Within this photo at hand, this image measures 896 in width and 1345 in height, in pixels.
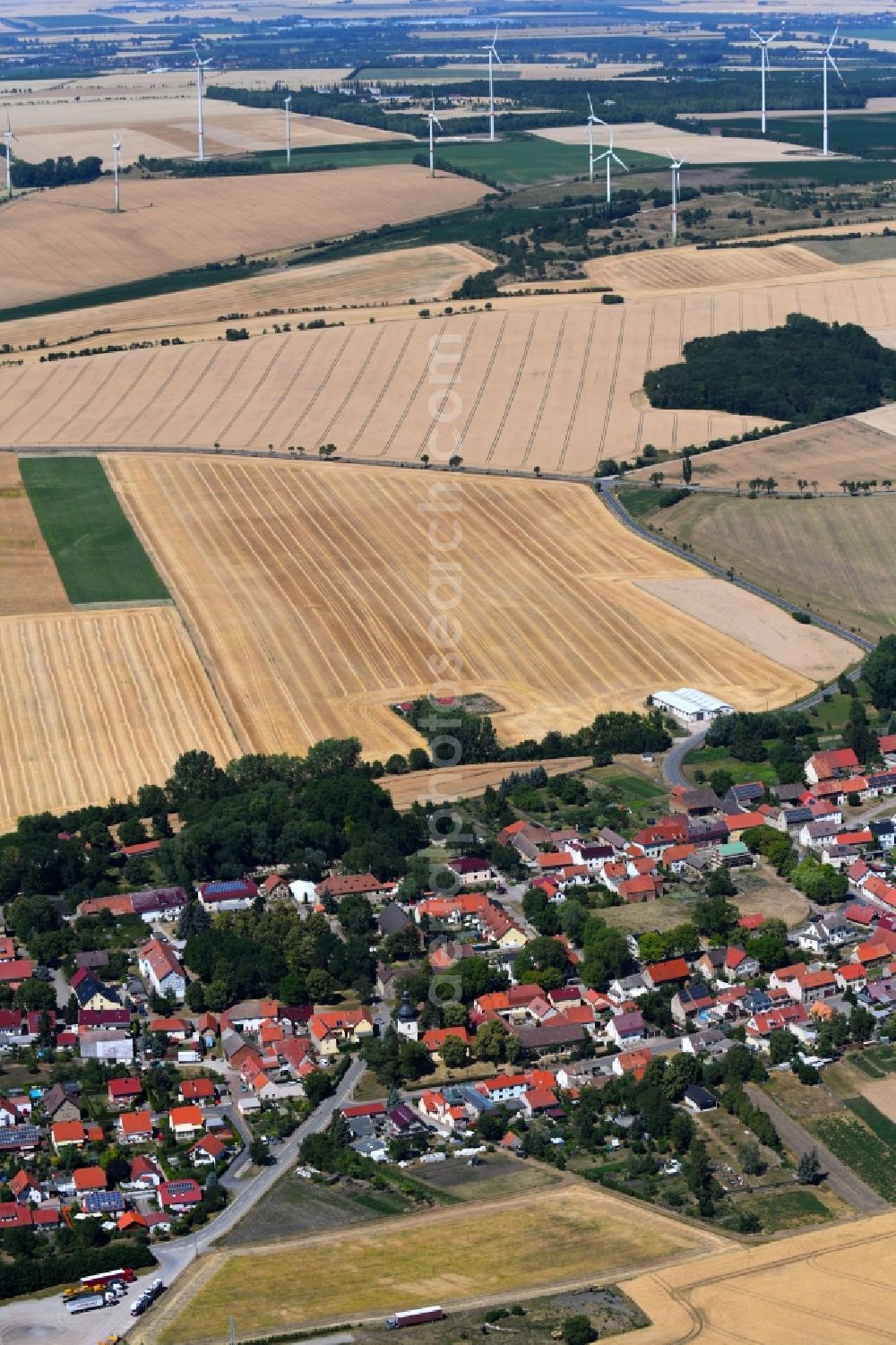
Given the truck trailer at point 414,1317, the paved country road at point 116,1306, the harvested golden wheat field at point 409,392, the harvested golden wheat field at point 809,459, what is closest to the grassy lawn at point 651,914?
the paved country road at point 116,1306

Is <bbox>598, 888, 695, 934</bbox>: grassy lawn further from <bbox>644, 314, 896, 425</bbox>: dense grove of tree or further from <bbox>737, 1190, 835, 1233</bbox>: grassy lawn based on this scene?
<bbox>644, 314, 896, 425</bbox>: dense grove of tree

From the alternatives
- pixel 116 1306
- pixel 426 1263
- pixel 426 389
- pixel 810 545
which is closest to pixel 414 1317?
pixel 426 1263

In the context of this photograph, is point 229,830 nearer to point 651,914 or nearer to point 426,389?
point 651,914

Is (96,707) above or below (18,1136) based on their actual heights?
above

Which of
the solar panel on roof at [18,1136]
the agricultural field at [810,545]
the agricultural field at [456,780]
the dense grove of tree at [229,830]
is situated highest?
the agricultural field at [810,545]

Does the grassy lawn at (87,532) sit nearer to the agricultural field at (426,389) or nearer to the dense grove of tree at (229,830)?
the agricultural field at (426,389)

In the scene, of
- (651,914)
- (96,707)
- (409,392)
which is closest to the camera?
Answer: (651,914)

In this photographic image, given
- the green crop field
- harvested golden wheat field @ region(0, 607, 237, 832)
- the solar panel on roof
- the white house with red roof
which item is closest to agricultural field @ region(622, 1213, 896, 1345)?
the green crop field
